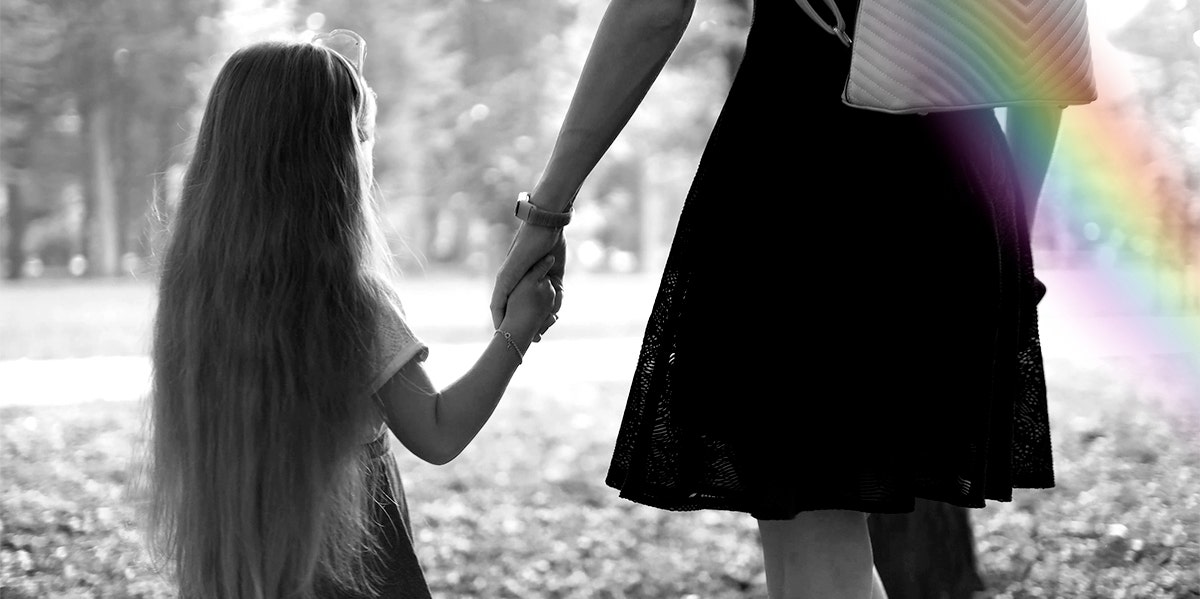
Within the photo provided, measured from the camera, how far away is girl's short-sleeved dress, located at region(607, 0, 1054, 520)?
5.51 feet

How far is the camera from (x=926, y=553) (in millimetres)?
3852

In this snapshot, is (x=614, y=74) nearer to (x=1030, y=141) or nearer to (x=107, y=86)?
(x=1030, y=141)

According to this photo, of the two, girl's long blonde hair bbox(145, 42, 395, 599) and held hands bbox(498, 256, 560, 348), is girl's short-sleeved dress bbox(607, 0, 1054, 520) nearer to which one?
held hands bbox(498, 256, 560, 348)

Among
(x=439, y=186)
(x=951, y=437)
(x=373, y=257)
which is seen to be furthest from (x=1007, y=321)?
(x=439, y=186)

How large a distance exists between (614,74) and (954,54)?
20.6 inches

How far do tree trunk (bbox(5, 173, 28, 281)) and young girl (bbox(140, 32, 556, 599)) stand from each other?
2509cm

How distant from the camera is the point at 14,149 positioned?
813 inches

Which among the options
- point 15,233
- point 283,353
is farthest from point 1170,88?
point 15,233

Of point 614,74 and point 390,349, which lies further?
point 390,349

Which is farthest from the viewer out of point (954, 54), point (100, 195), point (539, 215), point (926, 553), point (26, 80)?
point (100, 195)

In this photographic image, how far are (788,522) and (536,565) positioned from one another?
3.08 metres

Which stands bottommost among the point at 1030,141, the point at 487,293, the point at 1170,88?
the point at 1030,141

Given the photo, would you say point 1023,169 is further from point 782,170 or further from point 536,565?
point 536,565

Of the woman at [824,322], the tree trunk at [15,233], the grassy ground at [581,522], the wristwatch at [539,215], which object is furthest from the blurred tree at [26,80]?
the woman at [824,322]
